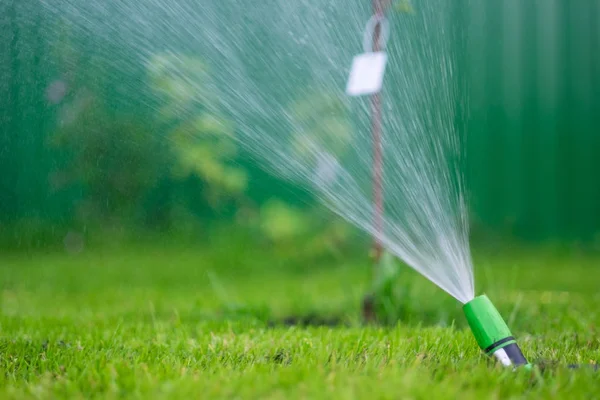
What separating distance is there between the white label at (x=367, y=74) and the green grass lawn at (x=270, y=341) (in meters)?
0.94

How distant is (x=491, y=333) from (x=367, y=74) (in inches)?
50.7

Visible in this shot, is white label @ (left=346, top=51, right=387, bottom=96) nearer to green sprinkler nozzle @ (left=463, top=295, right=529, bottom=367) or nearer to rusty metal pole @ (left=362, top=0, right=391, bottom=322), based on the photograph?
rusty metal pole @ (left=362, top=0, right=391, bottom=322)

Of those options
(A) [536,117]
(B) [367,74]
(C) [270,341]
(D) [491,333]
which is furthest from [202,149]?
(D) [491,333]

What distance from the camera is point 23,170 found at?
5.12m

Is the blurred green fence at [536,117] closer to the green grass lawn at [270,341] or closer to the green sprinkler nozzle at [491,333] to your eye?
the green grass lawn at [270,341]

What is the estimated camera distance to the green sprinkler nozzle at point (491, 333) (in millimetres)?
1804

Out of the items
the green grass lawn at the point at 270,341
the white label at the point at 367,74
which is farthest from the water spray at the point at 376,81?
the green grass lawn at the point at 270,341

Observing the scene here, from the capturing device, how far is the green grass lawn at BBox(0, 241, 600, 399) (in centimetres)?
159

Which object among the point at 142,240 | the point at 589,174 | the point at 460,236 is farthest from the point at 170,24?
the point at 589,174

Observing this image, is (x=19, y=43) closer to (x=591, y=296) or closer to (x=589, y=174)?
(x=591, y=296)

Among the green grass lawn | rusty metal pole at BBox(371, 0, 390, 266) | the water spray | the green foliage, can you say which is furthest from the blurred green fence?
rusty metal pole at BBox(371, 0, 390, 266)

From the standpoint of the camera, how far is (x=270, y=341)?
2.21m

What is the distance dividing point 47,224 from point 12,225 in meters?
0.29

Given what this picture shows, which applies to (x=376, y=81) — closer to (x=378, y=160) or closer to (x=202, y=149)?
(x=378, y=160)
